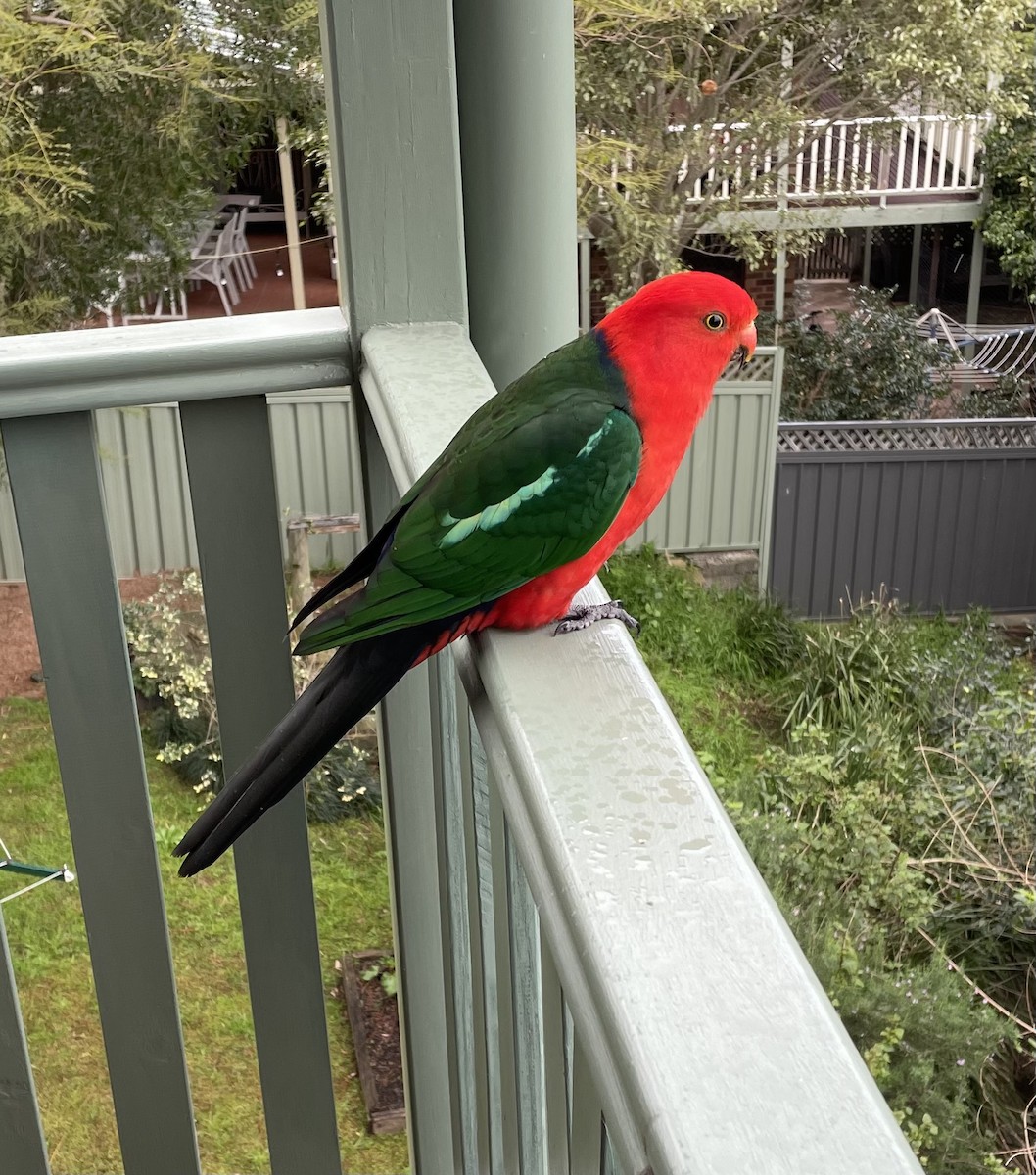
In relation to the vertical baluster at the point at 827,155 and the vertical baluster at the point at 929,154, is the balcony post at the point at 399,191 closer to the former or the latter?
the vertical baluster at the point at 827,155

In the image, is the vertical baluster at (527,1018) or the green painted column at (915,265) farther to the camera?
the green painted column at (915,265)

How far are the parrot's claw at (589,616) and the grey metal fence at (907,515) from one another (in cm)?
392

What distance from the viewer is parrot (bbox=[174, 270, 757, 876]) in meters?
0.59

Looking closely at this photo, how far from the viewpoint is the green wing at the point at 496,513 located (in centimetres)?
60

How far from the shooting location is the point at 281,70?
2.99 m

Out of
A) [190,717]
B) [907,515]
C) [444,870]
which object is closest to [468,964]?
[444,870]

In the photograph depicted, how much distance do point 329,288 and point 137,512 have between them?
1.03m

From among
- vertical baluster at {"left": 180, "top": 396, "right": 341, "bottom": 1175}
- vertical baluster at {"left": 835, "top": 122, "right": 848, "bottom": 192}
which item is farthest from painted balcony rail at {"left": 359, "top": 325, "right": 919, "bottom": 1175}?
vertical baluster at {"left": 835, "top": 122, "right": 848, "bottom": 192}

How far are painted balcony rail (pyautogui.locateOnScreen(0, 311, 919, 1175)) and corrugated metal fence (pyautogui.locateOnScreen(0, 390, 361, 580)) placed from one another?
2951 mm

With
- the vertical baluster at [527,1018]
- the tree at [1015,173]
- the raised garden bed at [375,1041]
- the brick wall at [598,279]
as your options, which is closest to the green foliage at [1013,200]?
the tree at [1015,173]

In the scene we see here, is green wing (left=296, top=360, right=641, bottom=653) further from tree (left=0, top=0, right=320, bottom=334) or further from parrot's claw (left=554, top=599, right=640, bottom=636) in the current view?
tree (left=0, top=0, right=320, bottom=334)

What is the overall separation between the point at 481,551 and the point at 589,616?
7 centimetres

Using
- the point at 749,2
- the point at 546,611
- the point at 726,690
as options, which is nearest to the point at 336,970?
the point at 726,690

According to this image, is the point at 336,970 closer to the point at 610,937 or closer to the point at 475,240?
the point at 475,240
